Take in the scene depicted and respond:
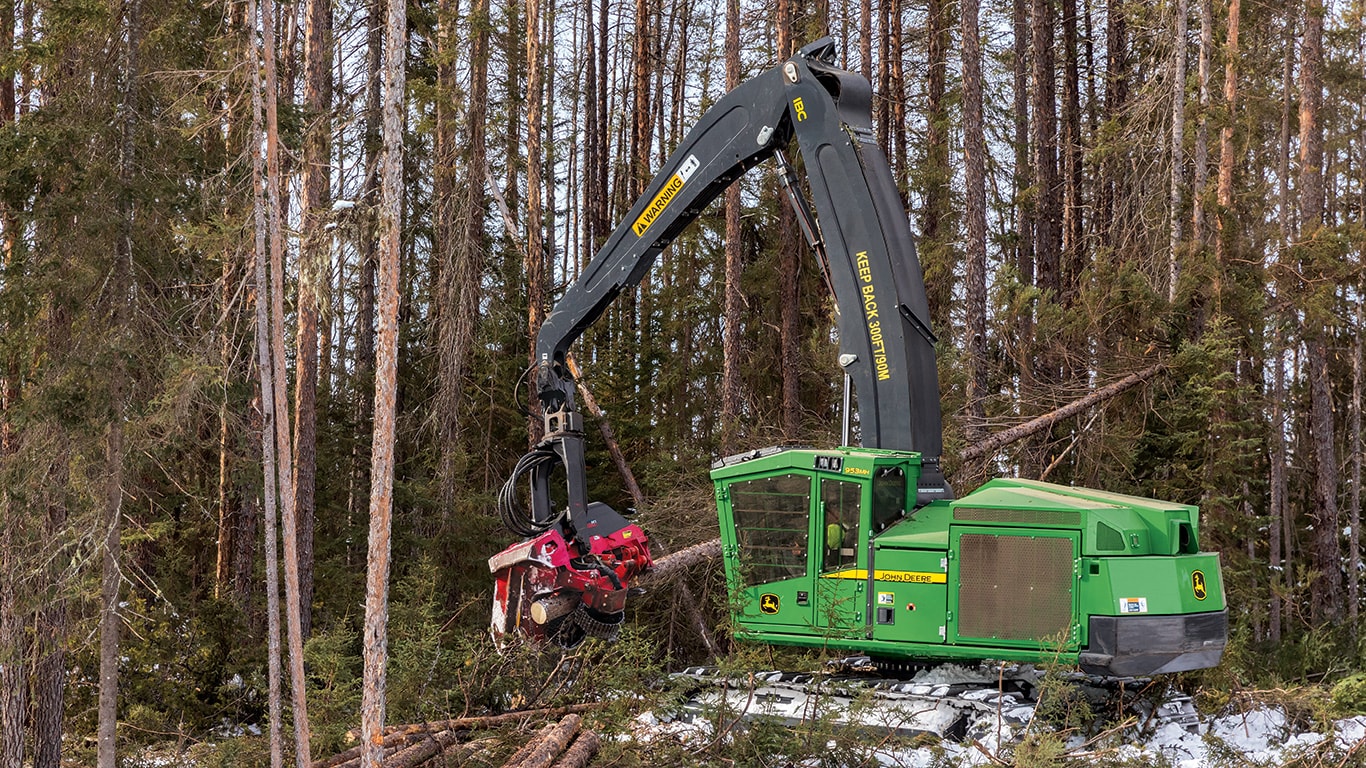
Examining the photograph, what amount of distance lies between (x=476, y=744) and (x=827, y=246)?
14.9 feet

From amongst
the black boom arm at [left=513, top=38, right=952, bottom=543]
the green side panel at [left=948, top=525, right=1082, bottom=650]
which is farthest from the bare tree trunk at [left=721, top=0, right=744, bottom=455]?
the green side panel at [left=948, top=525, right=1082, bottom=650]

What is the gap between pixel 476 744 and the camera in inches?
325

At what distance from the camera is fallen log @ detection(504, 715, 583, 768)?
24.7 ft

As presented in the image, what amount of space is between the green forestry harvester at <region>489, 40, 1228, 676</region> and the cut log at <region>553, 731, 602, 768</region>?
1.30m

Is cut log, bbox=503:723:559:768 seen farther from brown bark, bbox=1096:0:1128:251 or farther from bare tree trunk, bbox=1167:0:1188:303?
brown bark, bbox=1096:0:1128:251

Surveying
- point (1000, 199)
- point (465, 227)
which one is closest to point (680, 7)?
point (1000, 199)

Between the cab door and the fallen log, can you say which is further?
the cab door

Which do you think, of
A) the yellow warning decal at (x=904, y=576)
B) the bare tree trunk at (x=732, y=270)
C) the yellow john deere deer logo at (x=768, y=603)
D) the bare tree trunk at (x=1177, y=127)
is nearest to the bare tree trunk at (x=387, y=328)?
the yellow john deere deer logo at (x=768, y=603)

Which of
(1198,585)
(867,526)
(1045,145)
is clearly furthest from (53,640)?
(1045,145)

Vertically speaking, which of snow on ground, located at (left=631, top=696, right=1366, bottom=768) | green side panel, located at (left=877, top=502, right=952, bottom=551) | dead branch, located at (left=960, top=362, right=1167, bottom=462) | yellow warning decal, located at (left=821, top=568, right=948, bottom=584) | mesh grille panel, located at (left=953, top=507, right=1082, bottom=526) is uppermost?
dead branch, located at (left=960, top=362, right=1167, bottom=462)

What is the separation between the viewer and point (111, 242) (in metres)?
11.4

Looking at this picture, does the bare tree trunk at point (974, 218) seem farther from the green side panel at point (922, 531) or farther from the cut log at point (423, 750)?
the cut log at point (423, 750)

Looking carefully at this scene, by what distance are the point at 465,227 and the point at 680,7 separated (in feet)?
39.8

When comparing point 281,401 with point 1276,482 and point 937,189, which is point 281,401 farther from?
point 1276,482
